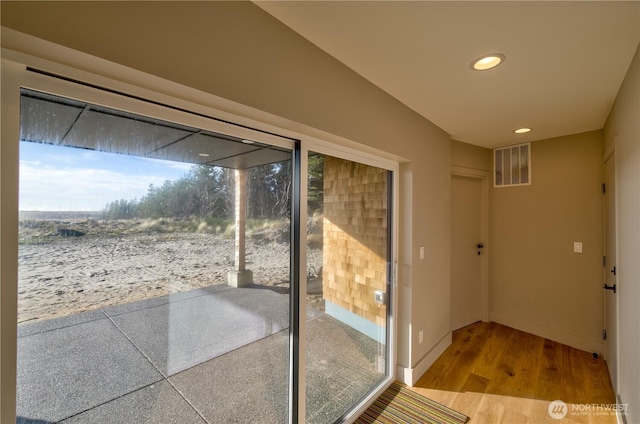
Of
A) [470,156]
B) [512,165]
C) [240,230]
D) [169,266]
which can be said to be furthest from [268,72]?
[512,165]

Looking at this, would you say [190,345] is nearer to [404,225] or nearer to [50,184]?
[50,184]

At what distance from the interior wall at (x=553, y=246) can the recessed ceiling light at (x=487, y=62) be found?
2311 mm

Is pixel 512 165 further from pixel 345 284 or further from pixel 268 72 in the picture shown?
pixel 268 72

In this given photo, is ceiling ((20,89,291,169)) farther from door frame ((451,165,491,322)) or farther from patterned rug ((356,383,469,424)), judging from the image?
door frame ((451,165,491,322))

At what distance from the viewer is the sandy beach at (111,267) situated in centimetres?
84

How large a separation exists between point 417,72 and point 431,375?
2.59 metres

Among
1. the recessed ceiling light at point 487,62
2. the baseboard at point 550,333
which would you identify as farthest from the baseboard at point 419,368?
the recessed ceiling light at point 487,62

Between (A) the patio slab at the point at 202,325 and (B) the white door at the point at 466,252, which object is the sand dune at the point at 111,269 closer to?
(A) the patio slab at the point at 202,325

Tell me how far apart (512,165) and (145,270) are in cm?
411

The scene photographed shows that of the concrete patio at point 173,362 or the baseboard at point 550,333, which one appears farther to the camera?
the baseboard at point 550,333

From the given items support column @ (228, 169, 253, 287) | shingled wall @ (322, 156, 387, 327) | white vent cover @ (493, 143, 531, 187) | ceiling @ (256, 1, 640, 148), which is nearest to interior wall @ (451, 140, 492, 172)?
white vent cover @ (493, 143, 531, 187)

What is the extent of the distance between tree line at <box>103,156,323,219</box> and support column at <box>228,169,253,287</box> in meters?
0.02

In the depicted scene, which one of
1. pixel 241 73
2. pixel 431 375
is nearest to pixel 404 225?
pixel 431 375

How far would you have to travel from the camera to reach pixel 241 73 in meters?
1.12
